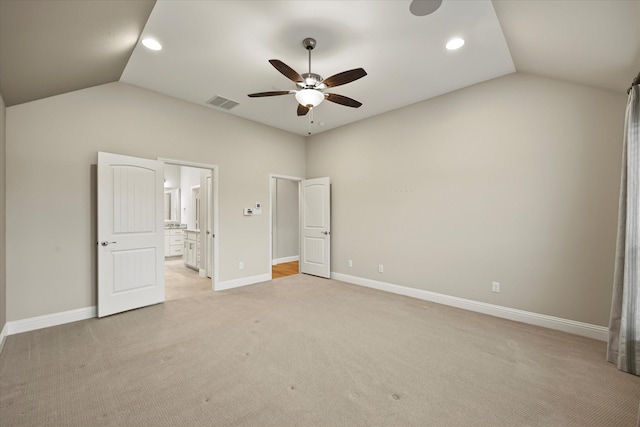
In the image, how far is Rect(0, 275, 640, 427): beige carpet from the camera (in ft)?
5.82

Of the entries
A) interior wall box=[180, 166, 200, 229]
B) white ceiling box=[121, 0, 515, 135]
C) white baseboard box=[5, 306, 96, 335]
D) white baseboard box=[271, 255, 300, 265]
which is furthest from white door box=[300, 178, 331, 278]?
interior wall box=[180, 166, 200, 229]

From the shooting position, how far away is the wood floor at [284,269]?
19.7ft

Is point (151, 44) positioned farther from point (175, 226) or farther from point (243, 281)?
point (175, 226)

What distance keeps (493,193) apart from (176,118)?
4.75 metres

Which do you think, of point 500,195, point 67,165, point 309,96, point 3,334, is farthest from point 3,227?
point 500,195

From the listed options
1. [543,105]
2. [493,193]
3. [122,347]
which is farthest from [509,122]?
[122,347]

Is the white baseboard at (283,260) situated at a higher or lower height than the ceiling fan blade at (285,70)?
lower

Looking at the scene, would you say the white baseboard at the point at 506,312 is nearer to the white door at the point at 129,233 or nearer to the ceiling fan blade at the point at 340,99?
the ceiling fan blade at the point at 340,99

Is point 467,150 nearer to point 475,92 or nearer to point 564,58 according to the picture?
point 475,92

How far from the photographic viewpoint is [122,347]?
8.71ft

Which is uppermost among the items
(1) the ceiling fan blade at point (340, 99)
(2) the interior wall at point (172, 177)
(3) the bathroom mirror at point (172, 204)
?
(1) the ceiling fan blade at point (340, 99)

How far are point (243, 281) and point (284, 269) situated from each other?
171cm

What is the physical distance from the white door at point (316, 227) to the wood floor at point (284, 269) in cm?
38

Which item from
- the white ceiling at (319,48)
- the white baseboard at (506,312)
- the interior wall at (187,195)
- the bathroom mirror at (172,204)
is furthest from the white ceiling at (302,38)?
the bathroom mirror at (172,204)
